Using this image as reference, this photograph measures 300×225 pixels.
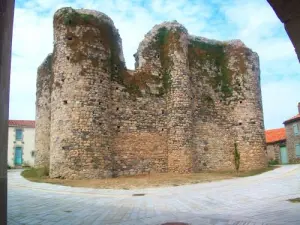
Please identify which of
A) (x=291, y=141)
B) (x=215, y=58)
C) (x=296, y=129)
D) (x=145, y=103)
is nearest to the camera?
(x=145, y=103)

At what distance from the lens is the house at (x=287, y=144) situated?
36.5m

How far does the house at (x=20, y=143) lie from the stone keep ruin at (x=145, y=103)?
2694cm

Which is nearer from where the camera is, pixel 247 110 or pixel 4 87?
pixel 4 87

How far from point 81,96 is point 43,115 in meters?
7.64

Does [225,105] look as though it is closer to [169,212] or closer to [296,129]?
[169,212]

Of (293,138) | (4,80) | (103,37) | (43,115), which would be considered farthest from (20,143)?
(4,80)

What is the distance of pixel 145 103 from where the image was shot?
19.2 meters

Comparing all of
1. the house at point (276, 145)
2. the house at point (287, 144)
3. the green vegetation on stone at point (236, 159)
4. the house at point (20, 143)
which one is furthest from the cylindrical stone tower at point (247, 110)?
the house at point (20, 143)

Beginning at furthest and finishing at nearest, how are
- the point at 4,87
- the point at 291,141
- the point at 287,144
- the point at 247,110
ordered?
the point at 287,144
the point at 291,141
the point at 247,110
the point at 4,87

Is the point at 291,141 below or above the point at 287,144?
above

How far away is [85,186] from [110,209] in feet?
20.3

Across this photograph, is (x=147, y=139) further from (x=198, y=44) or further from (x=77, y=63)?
(x=198, y=44)

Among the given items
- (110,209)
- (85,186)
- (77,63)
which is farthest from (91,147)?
(110,209)

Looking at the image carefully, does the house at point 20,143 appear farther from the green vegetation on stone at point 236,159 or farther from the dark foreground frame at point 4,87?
the dark foreground frame at point 4,87
